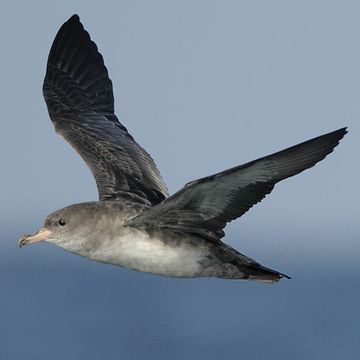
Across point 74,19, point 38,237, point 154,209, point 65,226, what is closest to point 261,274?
point 154,209

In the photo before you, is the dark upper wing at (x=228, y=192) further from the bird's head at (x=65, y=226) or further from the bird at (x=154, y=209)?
the bird's head at (x=65, y=226)

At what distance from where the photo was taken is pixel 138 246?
69.7 feet

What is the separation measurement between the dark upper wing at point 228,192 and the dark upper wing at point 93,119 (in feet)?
7.27

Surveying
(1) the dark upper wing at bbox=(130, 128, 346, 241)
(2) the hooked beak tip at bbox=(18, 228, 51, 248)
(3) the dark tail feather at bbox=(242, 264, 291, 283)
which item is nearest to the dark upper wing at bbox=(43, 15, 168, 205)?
(2) the hooked beak tip at bbox=(18, 228, 51, 248)

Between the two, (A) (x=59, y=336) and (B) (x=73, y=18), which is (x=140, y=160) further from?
(A) (x=59, y=336)

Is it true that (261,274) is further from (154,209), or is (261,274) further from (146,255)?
(154,209)

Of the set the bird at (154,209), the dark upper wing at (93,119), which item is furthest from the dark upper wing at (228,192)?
the dark upper wing at (93,119)

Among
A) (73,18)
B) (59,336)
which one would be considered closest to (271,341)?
(59,336)

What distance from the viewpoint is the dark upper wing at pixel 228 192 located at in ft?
64.8

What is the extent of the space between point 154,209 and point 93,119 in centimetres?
471

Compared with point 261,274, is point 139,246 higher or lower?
higher

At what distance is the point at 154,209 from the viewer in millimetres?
20891

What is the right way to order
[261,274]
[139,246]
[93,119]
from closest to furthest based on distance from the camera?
[139,246] < [261,274] < [93,119]

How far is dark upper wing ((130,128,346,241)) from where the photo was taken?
19750 millimetres
